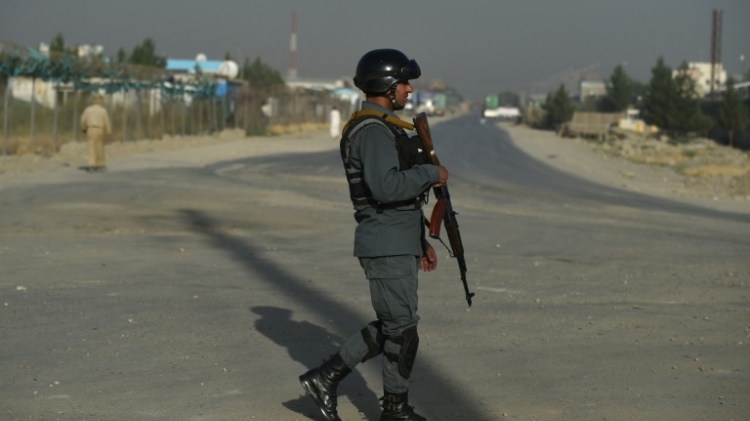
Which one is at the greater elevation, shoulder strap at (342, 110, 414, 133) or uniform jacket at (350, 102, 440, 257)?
shoulder strap at (342, 110, 414, 133)

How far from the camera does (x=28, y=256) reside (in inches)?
450

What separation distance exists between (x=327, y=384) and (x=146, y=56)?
2754 inches

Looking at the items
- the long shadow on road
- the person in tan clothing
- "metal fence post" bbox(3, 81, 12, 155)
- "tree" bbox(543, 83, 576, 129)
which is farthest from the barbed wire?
"tree" bbox(543, 83, 576, 129)

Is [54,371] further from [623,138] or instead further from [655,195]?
[623,138]

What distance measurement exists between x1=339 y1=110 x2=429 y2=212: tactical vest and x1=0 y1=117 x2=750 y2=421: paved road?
1176mm

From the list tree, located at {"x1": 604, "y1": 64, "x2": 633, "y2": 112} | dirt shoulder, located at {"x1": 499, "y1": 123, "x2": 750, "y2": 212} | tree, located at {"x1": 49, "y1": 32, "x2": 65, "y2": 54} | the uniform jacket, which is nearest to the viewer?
the uniform jacket

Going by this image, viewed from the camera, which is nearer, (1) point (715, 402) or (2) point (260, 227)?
(1) point (715, 402)

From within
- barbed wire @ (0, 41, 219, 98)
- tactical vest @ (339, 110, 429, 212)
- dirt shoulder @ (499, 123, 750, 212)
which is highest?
barbed wire @ (0, 41, 219, 98)

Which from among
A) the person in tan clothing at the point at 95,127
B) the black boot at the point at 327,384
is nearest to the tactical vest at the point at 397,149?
the black boot at the point at 327,384

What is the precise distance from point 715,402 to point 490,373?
129 cm

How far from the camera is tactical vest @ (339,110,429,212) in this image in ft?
16.1

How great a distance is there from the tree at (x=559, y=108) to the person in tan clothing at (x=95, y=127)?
57.5 meters

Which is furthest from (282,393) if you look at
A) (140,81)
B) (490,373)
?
(140,81)

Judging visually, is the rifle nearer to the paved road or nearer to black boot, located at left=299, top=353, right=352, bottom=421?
black boot, located at left=299, top=353, right=352, bottom=421
